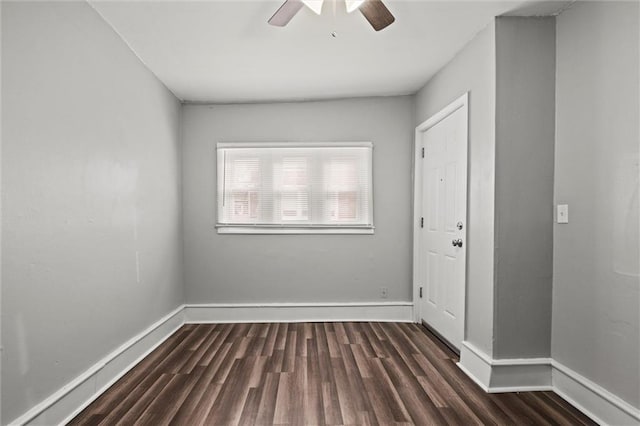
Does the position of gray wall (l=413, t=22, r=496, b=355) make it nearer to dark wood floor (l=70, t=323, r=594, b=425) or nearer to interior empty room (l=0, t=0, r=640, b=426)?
interior empty room (l=0, t=0, r=640, b=426)

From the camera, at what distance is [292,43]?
2621mm

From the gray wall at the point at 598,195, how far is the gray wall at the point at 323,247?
5.67 ft

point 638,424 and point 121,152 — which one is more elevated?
point 121,152

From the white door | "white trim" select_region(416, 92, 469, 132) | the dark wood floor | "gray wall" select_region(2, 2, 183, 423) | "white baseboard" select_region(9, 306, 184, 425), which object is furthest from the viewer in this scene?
the white door

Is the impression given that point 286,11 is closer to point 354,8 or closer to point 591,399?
point 354,8

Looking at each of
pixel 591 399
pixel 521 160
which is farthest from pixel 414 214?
pixel 591 399

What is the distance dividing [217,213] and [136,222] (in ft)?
3.72

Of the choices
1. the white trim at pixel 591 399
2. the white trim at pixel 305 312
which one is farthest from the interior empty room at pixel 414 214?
the white trim at pixel 305 312

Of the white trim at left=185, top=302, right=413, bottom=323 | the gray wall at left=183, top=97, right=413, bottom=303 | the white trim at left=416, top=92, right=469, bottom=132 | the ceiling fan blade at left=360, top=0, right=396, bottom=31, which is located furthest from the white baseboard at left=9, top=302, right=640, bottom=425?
the ceiling fan blade at left=360, top=0, right=396, bottom=31

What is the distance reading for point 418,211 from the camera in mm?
3703

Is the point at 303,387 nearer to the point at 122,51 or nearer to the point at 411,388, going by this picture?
the point at 411,388

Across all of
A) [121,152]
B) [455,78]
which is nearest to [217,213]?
[121,152]

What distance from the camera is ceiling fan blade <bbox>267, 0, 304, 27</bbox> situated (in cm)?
188

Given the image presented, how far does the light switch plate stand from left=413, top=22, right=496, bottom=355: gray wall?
1.34ft
